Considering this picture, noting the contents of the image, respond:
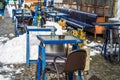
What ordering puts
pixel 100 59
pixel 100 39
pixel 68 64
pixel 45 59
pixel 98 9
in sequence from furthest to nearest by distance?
pixel 98 9
pixel 100 39
pixel 100 59
pixel 45 59
pixel 68 64

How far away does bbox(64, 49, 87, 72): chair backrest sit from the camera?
4516 mm

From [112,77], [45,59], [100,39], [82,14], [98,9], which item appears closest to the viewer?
[45,59]

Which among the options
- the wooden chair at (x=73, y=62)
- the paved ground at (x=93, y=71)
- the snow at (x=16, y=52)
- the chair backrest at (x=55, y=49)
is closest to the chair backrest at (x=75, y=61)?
the wooden chair at (x=73, y=62)

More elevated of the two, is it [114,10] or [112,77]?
[114,10]

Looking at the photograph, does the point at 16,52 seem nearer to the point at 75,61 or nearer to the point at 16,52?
the point at 16,52

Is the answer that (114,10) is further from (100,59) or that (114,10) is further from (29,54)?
(29,54)

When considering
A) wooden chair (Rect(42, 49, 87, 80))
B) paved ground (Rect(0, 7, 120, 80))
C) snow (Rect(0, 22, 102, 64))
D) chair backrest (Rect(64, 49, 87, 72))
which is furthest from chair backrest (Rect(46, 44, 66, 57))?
snow (Rect(0, 22, 102, 64))

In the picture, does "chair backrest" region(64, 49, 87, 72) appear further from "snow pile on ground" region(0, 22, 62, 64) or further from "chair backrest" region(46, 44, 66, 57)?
"snow pile on ground" region(0, 22, 62, 64)

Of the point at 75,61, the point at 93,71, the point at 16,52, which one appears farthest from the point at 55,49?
the point at 16,52

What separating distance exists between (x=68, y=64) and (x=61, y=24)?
9.53 metres

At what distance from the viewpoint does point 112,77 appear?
743 centimetres

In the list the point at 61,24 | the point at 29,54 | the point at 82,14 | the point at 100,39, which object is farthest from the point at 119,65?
the point at 82,14

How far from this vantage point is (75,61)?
15.1 feet

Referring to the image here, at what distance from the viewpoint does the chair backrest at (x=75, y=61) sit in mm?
4516
